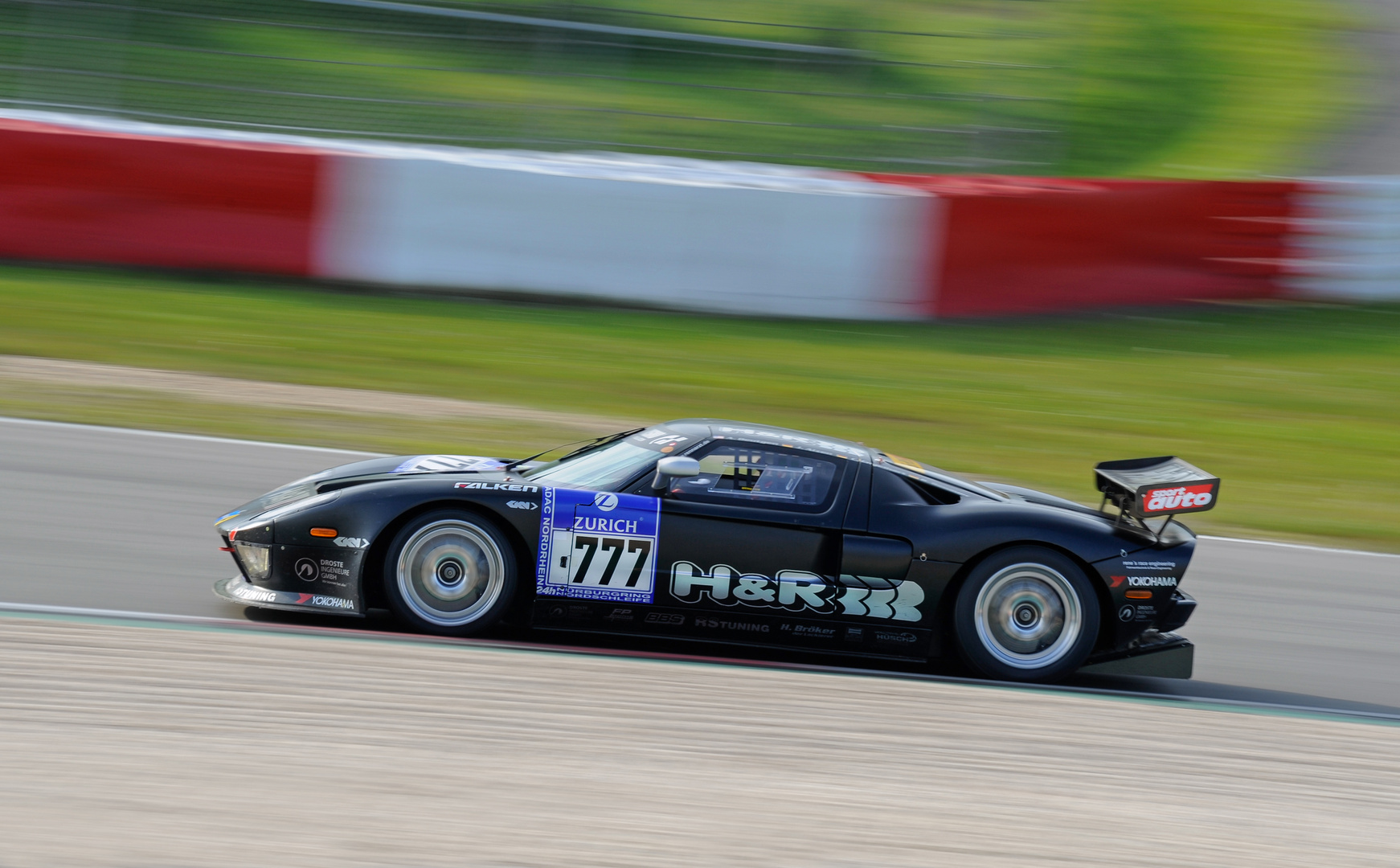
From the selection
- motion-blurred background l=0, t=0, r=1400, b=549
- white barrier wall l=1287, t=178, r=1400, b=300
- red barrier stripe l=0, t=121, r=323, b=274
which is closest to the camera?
motion-blurred background l=0, t=0, r=1400, b=549

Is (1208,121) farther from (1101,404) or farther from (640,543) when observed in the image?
(640,543)

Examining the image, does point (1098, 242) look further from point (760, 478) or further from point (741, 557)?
point (741, 557)

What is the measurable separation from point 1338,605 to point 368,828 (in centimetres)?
608

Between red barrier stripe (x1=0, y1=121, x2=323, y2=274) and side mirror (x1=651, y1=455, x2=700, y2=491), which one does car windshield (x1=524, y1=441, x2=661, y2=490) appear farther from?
red barrier stripe (x1=0, y1=121, x2=323, y2=274)

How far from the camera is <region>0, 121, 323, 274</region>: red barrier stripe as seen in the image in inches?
477

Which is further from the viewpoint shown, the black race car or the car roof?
the car roof

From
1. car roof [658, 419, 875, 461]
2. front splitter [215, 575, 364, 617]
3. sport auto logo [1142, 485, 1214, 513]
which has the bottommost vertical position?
front splitter [215, 575, 364, 617]

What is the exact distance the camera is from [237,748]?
13.4 feet

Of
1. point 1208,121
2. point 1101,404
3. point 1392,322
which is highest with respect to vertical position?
point 1208,121

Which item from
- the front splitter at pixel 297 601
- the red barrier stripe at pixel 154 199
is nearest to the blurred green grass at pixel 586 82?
the red barrier stripe at pixel 154 199

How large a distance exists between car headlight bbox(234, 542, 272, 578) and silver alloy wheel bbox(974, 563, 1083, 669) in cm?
309

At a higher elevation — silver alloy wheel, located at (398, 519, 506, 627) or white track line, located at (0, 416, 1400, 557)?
white track line, located at (0, 416, 1400, 557)

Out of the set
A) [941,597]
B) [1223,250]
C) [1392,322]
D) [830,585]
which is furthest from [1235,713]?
[1392,322]

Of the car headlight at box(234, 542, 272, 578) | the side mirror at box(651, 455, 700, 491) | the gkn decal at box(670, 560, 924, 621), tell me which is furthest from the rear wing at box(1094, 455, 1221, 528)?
the car headlight at box(234, 542, 272, 578)
